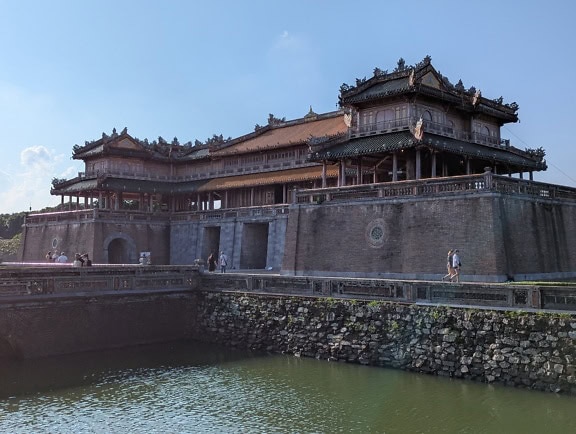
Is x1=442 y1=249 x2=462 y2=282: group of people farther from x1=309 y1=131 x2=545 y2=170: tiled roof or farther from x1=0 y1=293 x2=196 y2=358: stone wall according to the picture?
x1=0 y1=293 x2=196 y2=358: stone wall

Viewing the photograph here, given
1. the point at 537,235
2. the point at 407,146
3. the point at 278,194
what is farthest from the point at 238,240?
the point at 537,235

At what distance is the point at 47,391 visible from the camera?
58.7 ft

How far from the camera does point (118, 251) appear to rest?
4462 centimetres

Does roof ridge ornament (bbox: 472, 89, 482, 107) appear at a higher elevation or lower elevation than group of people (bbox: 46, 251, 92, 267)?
higher

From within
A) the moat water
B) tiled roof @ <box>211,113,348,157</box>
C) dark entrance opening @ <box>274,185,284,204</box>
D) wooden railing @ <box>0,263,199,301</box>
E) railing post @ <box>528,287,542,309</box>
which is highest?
tiled roof @ <box>211,113,348,157</box>

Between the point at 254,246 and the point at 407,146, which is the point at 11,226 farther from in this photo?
the point at 407,146

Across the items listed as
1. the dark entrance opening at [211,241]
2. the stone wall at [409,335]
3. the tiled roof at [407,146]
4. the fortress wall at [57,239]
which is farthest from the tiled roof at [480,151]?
the fortress wall at [57,239]

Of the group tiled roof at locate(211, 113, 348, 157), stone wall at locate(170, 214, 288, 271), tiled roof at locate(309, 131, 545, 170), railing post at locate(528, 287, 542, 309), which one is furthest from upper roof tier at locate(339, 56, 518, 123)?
railing post at locate(528, 287, 542, 309)

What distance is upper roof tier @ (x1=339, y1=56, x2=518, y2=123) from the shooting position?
3072 cm

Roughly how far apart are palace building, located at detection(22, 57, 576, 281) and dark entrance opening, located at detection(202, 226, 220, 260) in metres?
0.10

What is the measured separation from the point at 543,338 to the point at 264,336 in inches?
422

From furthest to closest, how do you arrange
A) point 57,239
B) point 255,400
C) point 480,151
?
point 57,239 < point 480,151 < point 255,400

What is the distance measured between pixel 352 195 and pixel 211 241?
1679cm

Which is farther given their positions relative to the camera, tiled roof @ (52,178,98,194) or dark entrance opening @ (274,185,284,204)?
tiled roof @ (52,178,98,194)
